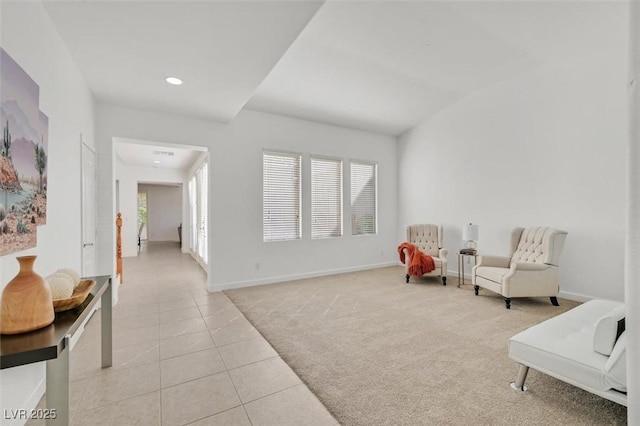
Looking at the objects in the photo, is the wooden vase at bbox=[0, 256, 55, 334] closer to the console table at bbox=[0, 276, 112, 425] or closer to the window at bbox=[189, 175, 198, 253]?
the console table at bbox=[0, 276, 112, 425]

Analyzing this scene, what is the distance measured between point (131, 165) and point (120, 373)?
8.18 metres

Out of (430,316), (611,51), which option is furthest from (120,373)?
(611,51)

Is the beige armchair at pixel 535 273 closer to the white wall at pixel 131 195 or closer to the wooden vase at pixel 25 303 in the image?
the wooden vase at pixel 25 303

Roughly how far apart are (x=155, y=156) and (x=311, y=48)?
18.1 ft

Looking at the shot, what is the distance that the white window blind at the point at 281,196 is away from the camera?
206 inches

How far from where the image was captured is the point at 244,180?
4945 mm

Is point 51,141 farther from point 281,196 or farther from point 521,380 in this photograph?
point 521,380

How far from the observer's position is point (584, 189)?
13.0 feet

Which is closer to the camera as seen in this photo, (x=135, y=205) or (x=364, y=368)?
(x=364, y=368)

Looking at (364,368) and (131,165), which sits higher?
(131,165)

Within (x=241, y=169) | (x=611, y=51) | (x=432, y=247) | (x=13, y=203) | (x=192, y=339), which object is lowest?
(x=192, y=339)

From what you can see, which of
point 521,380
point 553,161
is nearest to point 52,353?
point 521,380

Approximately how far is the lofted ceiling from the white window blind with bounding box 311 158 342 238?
109 centimetres

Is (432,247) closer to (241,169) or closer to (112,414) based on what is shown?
(241,169)
